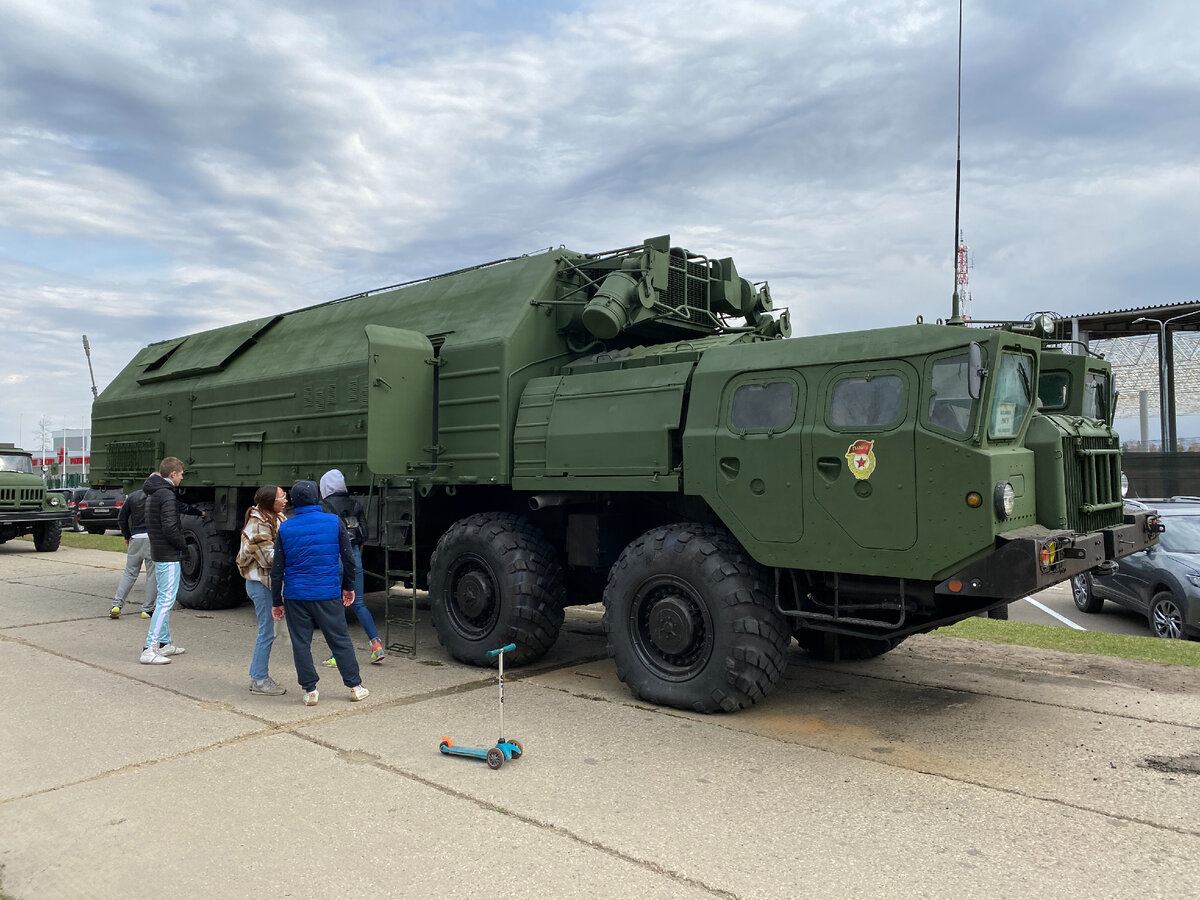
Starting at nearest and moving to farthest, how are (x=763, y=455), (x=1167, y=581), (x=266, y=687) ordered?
(x=763, y=455), (x=266, y=687), (x=1167, y=581)

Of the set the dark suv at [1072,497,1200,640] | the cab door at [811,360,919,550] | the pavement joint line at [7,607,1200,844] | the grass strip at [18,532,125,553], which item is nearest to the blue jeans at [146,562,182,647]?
the pavement joint line at [7,607,1200,844]

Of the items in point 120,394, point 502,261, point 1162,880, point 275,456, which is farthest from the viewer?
point 120,394

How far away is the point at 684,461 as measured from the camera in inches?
252

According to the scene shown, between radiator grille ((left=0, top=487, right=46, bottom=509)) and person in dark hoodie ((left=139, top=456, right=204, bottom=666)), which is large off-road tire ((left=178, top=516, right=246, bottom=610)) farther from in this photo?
radiator grille ((left=0, top=487, right=46, bottom=509))

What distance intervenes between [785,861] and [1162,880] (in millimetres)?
1524

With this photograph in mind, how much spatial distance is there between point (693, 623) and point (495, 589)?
2.03 metres

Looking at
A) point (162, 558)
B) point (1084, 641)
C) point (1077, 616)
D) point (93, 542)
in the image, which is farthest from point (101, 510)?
point (1084, 641)

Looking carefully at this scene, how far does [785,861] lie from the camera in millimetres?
3848

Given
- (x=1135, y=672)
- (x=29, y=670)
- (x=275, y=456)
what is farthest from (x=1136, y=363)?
(x=29, y=670)

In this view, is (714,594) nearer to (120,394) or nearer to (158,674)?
(158,674)

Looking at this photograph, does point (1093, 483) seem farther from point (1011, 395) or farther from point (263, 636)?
point (263, 636)

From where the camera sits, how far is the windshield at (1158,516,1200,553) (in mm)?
9852

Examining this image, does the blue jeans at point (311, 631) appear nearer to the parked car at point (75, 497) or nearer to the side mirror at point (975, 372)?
the side mirror at point (975, 372)

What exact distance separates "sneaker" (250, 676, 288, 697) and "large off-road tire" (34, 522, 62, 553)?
1580 cm
